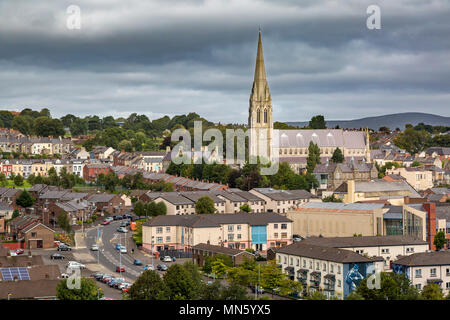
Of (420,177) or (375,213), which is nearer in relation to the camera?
(375,213)

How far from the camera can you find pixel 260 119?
3812 inches

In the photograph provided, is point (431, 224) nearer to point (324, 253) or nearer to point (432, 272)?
point (432, 272)

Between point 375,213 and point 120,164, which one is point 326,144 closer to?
point 120,164

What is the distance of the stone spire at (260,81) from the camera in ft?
305

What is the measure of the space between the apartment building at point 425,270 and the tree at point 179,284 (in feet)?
38.3

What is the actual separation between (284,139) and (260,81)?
10.4 metres

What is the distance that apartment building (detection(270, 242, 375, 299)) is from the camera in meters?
38.9

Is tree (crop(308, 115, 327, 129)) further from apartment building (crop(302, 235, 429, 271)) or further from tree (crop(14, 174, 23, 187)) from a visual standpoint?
apartment building (crop(302, 235, 429, 271))

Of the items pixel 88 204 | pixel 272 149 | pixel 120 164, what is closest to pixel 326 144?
pixel 272 149

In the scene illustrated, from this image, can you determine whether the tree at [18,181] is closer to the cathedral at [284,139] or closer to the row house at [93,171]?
the row house at [93,171]

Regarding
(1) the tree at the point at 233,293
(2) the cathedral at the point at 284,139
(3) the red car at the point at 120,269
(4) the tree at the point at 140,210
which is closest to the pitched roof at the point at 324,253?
(3) the red car at the point at 120,269

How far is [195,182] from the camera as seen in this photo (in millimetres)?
79188

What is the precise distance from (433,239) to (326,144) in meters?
50.6
